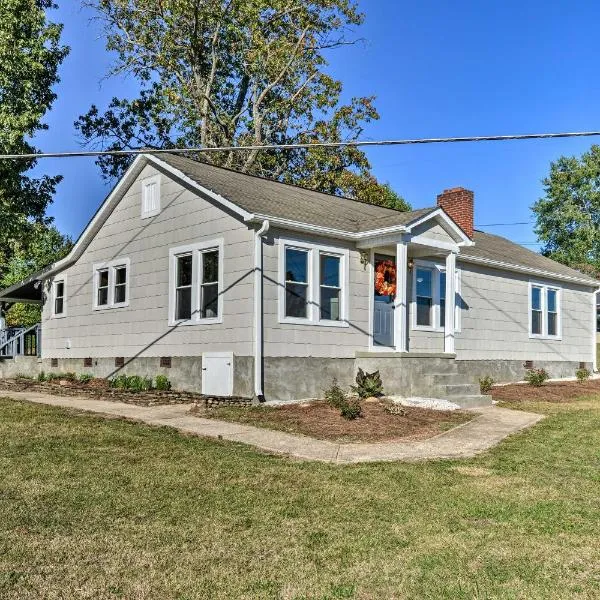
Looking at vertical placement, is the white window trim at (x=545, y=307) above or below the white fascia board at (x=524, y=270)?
below

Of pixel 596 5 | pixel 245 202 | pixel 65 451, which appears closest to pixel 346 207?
pixel 245 202

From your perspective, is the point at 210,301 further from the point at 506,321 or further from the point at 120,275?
the point at 506,321

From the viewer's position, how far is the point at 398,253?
14602 millimetres

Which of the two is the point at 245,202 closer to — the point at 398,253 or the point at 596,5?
the point at 398,253

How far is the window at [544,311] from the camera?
69.7ft

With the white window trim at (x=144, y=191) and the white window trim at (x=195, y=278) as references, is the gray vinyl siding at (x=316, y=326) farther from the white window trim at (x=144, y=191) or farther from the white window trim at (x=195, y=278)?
the white window trim at (x=144, y=191)

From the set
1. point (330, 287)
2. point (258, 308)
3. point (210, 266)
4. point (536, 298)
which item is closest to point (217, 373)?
point (258, 308)

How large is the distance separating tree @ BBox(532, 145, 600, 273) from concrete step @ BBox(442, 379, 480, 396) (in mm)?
35447

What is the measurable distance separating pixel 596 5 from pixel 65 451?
1334cm

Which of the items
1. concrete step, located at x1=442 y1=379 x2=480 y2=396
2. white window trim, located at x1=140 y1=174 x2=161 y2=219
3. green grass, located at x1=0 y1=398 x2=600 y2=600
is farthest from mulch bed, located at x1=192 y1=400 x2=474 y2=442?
white window trim, located at x1=140 y1=174 x2=161 y2=219

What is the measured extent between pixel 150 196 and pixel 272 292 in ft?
16.7

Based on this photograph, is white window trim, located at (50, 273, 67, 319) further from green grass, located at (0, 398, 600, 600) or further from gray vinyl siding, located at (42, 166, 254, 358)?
green grass, located at (0, 398, 600, 600)

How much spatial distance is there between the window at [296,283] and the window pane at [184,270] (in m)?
2.58

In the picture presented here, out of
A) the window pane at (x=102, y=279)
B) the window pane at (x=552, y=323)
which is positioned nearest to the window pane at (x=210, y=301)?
the window pane at (x=102, y=279)
